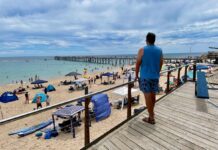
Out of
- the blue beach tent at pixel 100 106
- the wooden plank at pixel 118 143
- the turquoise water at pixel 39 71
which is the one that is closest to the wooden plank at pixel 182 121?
the wooden plank at pixel 118 143

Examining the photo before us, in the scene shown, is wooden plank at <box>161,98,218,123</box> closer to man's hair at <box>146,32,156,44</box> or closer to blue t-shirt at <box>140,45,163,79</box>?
blue t-shirt at <box>140,45,163,79</box>

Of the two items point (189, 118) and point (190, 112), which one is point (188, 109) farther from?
point (189, 118)

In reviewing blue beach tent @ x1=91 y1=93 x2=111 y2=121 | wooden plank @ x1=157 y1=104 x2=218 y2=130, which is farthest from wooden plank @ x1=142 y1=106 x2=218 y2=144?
blue beach tent @ x1=91 y1=93 x2=111 y2=121

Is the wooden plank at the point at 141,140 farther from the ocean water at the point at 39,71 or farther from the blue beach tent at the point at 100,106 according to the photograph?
the ocean water at the point at 39,71

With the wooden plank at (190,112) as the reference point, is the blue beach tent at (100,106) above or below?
below

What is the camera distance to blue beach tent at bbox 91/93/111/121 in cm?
1040

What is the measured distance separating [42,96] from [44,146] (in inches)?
231

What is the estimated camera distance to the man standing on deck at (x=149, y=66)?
3.39 metres

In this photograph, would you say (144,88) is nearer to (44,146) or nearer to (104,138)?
(104,138)

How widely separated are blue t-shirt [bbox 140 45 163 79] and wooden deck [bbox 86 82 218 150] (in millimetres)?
1087

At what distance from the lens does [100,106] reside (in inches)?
420

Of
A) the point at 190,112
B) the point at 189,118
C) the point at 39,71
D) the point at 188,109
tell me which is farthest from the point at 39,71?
the point at 189,118

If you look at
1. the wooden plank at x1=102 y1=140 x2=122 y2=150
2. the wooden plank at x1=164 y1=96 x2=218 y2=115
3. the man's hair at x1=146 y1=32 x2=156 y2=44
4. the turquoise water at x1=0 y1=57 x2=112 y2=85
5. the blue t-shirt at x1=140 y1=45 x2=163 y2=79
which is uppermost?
the man's hair at x1=146 y1=32 x2=156 y2=44

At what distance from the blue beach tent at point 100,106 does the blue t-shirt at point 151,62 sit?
7088mm
